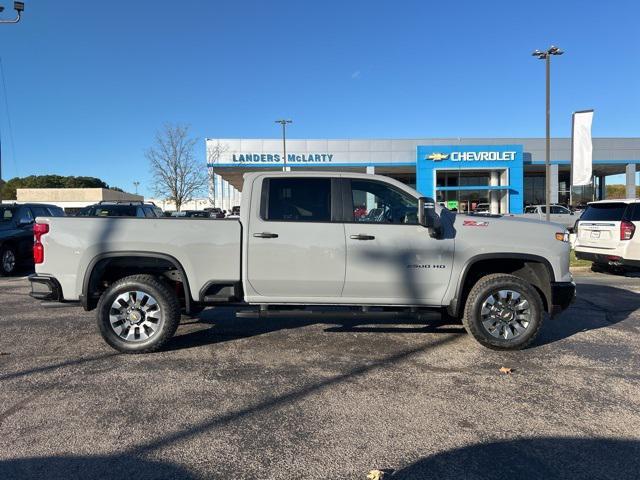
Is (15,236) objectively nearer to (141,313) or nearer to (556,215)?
(141,313)

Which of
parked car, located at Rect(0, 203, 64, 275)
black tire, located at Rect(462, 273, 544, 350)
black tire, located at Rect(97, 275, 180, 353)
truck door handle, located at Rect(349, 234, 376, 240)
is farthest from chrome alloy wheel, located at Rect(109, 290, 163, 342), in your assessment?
parked car, located at Rect(0, 203, 64, 275)

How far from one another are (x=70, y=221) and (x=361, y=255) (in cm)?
330

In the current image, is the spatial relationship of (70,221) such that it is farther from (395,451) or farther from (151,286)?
(395,451)

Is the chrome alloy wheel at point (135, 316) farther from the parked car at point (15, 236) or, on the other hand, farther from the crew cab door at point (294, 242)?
the parked car at point (15, 236)

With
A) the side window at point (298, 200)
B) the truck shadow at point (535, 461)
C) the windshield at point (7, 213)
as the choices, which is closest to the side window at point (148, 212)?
the windshield at point (7, 213)

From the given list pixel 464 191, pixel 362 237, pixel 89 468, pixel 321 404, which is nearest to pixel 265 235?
pixel 362 237

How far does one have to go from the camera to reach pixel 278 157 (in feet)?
126

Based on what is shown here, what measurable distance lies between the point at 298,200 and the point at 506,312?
2698 millimetres

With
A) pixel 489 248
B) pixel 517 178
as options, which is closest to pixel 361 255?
pixel 489 248

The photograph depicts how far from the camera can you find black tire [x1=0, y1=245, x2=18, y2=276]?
1181 cm

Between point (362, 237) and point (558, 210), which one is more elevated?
point (558, 210)

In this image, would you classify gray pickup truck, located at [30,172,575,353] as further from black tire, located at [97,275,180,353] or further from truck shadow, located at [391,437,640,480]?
→ truck shadow, located at [391,437,640,480]

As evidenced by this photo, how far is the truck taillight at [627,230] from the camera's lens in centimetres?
1030

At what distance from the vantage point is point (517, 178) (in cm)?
3806
